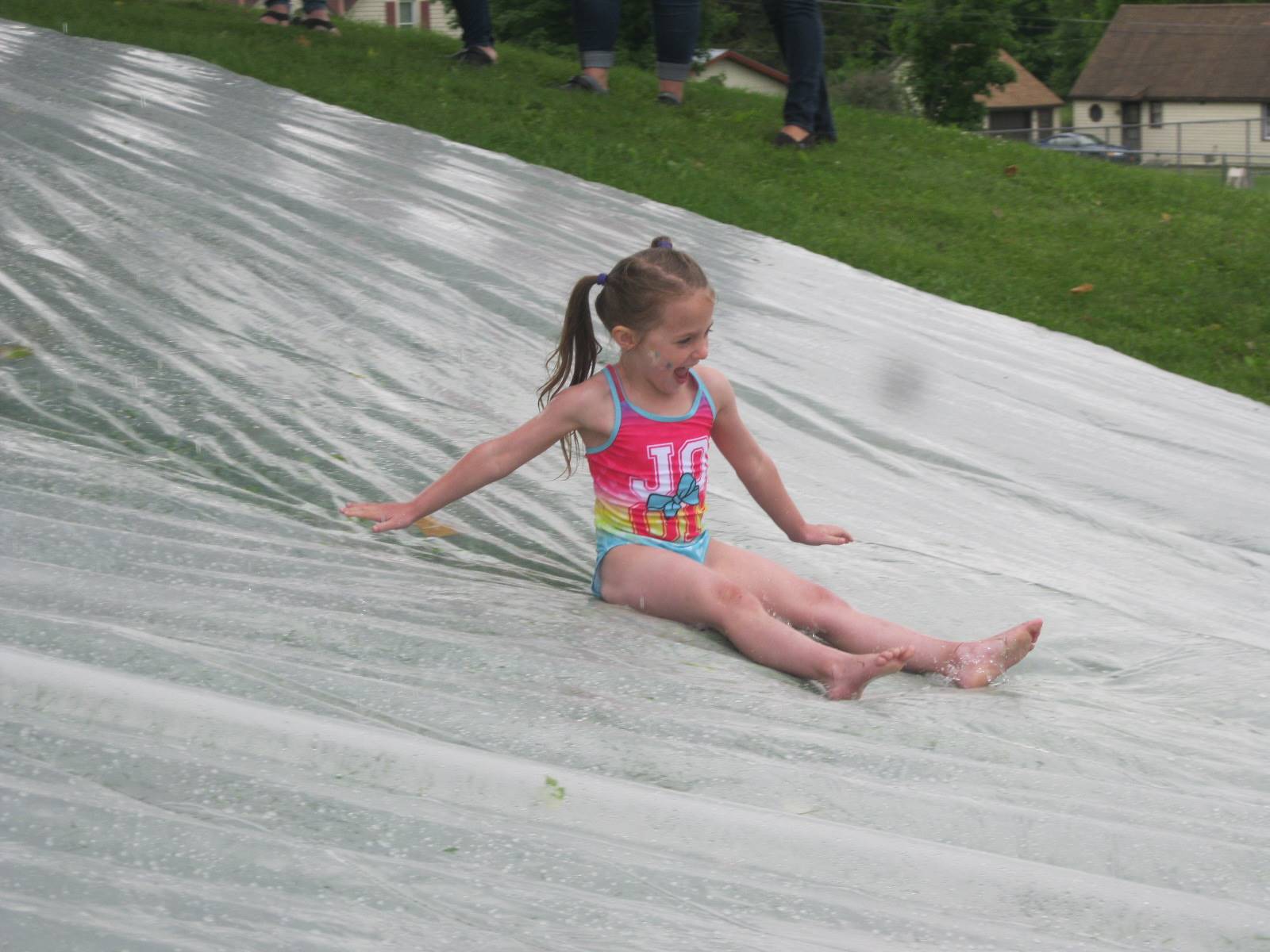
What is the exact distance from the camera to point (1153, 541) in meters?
3.77

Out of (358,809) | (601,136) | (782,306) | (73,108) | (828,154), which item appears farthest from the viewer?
(828,154)

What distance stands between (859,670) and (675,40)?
6.57 metres

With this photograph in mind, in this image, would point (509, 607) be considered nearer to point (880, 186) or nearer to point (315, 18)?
point (880, 186)

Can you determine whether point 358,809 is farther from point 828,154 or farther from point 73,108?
point 828,154

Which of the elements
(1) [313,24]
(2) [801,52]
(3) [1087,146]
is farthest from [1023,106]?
(2) [801,52]

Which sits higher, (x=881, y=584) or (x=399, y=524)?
(x=399, y=524)

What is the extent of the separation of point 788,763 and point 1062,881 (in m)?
0.42

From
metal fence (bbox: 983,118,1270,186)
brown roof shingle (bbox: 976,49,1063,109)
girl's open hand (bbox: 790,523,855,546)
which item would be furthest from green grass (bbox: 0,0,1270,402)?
brown roof shingle (bbox: 976,49,1063,109)

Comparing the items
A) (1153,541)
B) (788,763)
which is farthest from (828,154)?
(788,763)

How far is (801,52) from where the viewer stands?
26.7 feet

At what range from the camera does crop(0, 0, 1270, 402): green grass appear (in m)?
6.47

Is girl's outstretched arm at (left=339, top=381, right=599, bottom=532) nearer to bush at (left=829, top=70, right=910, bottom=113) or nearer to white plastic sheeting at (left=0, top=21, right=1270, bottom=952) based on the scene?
white plastic sheeting at (left=0, top=21, right=1270, bottom=952)

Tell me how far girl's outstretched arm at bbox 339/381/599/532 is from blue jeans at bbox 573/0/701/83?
5.63 metres

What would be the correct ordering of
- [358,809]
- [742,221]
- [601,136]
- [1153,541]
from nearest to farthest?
[358,809], [1153,541], [742,221], [601,136]
